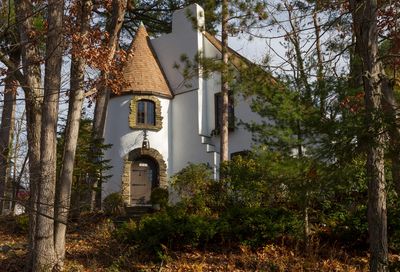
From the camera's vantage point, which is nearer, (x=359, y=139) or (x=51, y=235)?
(x=359, y=139)

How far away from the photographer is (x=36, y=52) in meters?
9.43

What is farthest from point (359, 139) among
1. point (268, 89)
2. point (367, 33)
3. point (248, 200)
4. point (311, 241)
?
point (248, 200)

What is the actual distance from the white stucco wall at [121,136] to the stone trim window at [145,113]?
0.18 meters

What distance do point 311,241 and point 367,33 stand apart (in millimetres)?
4260

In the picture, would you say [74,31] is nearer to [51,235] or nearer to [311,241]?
[51,235]

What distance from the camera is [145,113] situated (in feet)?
64.0

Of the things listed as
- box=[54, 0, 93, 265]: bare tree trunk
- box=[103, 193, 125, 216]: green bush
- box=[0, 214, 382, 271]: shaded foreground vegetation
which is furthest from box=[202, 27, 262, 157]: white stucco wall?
box=[54, 0, 93, 265]: bare tree trunk

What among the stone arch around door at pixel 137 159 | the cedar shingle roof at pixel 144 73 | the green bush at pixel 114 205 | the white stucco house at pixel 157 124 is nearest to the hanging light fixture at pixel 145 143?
the white stucco house at pixel 157 124

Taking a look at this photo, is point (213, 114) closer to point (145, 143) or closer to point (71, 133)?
point (145, 143)

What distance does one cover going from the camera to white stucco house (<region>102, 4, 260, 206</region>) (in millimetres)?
18922

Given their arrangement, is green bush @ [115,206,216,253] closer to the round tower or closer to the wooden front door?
the round tower

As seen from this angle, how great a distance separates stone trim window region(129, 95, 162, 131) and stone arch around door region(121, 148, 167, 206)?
3.19ft

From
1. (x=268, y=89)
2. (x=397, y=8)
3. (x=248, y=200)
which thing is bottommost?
(x=248, y=200)

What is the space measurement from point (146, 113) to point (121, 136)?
1.35m
